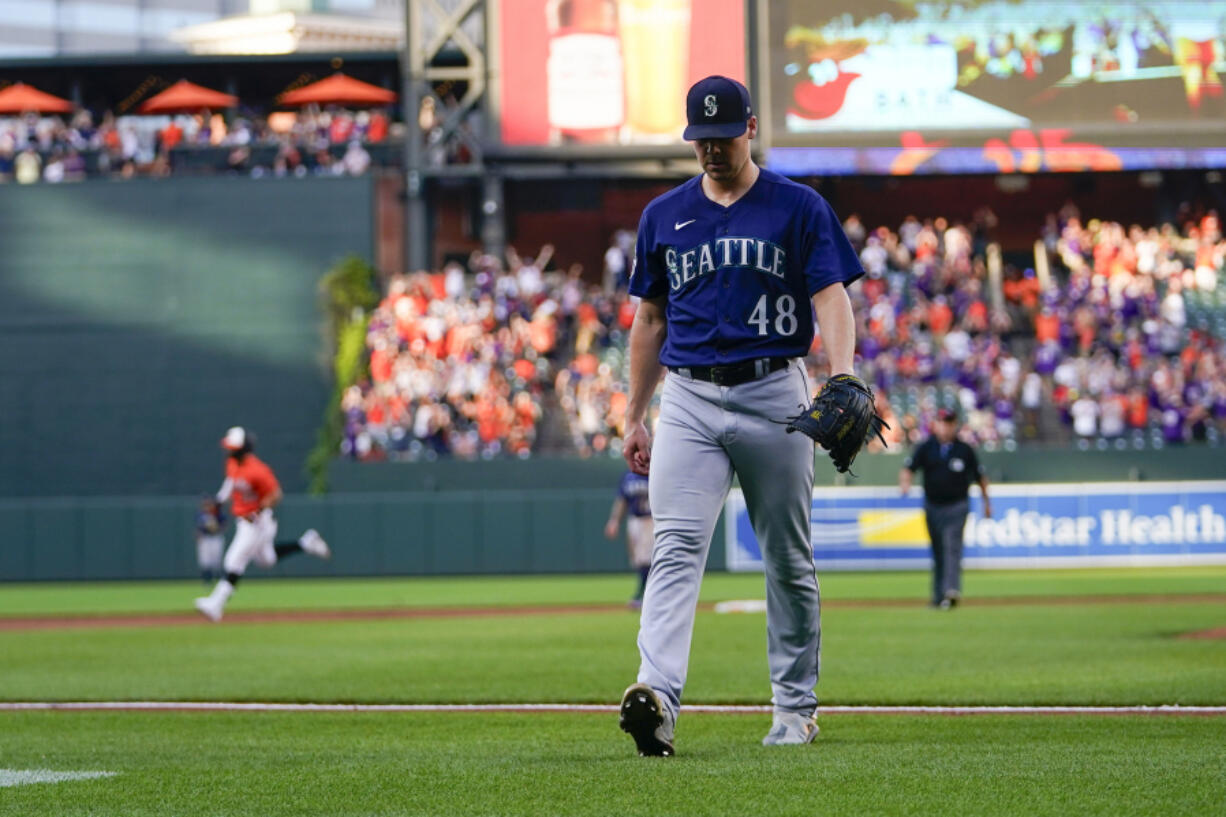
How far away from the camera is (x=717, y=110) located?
19.6 ft

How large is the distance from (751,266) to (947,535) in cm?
1097

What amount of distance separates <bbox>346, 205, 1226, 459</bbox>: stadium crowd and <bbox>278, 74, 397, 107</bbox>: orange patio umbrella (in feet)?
13.7

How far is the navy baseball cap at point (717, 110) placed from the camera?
5949mm

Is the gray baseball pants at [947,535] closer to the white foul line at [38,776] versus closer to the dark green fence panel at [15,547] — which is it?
the white foul line at [38,776]

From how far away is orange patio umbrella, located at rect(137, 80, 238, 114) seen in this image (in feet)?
119

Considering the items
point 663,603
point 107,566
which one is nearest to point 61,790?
point 663,603

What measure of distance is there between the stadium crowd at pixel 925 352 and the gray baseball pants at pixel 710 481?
22.8 meters

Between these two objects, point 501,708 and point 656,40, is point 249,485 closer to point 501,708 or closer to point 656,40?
point 501,708

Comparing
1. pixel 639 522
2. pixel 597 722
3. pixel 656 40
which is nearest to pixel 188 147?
pixel 656 40

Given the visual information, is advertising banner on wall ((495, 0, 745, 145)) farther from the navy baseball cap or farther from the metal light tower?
the navy baseball cap

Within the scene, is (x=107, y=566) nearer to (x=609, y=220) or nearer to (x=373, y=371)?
(x=373, y=371)

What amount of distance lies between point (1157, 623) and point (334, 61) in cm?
2797

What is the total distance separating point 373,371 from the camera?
1262 inches

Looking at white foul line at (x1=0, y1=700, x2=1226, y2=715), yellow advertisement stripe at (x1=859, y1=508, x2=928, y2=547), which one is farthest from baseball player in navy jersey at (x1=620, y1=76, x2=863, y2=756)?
yellow advertisement stripe at (x1=859, y1=508, x2=928, y2=547)
